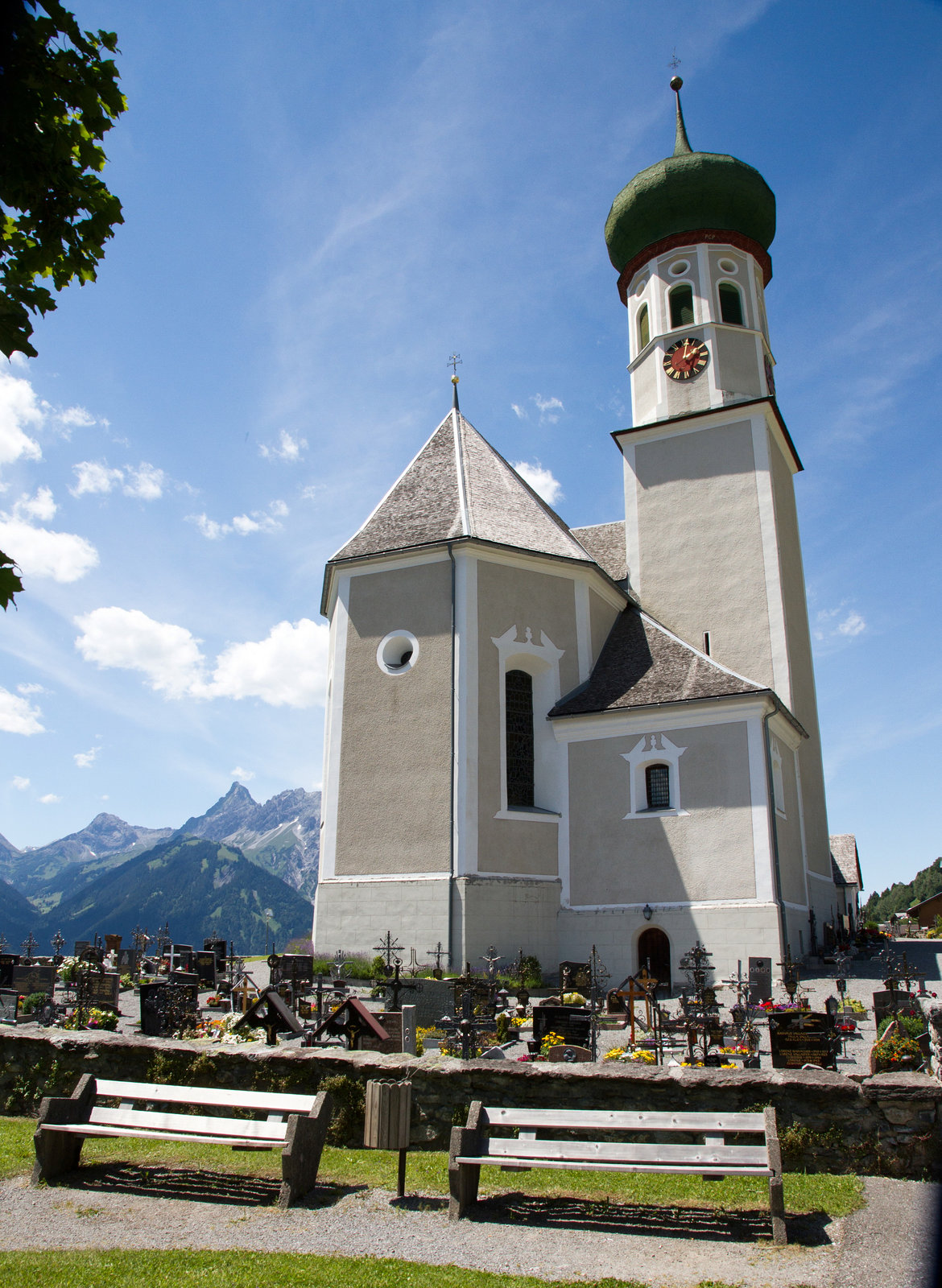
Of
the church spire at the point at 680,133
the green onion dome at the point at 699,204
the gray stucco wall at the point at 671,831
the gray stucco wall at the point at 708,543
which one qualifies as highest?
the church spire at the point at 680,133

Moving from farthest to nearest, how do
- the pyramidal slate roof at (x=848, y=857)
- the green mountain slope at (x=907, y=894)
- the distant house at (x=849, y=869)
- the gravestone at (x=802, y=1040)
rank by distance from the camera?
the green mountain slope at (x=907, y=894) → the pyramidal slate roof at (x=848, y=857) → the distant house at (x=849, y=869) → the gravestone at (x=802, y=1040)

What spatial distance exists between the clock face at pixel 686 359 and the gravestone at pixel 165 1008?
66.7ft

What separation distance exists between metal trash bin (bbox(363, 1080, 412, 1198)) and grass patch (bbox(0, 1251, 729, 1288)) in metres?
0.94

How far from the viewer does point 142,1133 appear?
21.7ft

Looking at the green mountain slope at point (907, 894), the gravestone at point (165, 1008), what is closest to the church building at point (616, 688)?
the gravestone at point (165, 1008)

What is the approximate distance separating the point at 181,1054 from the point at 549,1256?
4.25 meters

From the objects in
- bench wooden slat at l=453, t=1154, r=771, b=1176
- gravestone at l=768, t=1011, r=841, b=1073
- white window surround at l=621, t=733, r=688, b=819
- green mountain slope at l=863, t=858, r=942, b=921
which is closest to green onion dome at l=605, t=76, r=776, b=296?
white window surround at l=621, t=733, r=688, b=819

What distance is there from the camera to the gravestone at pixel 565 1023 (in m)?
10.4

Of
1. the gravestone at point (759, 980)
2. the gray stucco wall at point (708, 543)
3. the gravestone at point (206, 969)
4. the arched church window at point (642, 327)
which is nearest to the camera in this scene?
the gravestone at point (759, 980)

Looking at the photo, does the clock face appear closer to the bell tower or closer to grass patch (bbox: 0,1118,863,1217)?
the bell tower

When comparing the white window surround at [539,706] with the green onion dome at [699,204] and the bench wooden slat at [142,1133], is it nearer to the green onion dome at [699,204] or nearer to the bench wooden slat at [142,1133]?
the bench wooden slat at [142,1133]

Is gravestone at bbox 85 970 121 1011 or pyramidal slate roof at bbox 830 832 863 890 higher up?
pyramidal slate roof at bbox 830 832 863 890

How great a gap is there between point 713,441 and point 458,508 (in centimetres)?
806

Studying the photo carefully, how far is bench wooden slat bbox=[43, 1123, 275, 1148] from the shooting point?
20.7 feet
